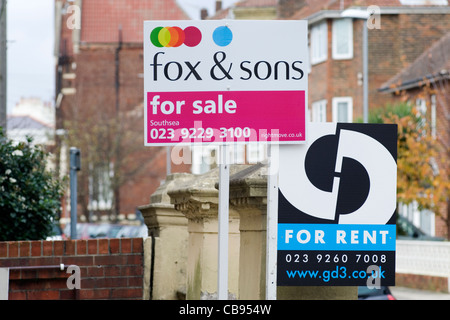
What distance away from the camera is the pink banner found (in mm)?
5805

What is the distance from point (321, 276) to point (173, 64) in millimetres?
1513

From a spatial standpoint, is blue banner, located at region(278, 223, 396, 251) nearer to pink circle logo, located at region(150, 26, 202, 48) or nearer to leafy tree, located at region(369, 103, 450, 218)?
pink circle logo, located at region(150, 26, 202, 48)

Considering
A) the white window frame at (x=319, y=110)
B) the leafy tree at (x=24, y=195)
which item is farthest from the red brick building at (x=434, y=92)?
the leafy tree at (x=24, y=195)

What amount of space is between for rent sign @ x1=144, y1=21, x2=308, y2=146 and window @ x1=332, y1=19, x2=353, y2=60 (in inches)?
1478

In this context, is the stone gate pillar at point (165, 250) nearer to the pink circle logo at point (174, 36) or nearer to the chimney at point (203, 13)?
the pink circle logo at point (174, 36)

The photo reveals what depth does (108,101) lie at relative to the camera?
64062 millimetres

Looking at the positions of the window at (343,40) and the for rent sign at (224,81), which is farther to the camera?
the window at (343,40)

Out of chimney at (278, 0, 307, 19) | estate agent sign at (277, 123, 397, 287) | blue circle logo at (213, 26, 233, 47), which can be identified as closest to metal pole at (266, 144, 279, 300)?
estate agent sign at (277, 123, 397, 287)

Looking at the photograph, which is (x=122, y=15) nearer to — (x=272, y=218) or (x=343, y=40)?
(x=343, y=40)

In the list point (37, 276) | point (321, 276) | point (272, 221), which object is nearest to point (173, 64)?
point (272, 221)

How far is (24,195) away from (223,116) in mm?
6750

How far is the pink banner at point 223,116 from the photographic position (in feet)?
19.0
